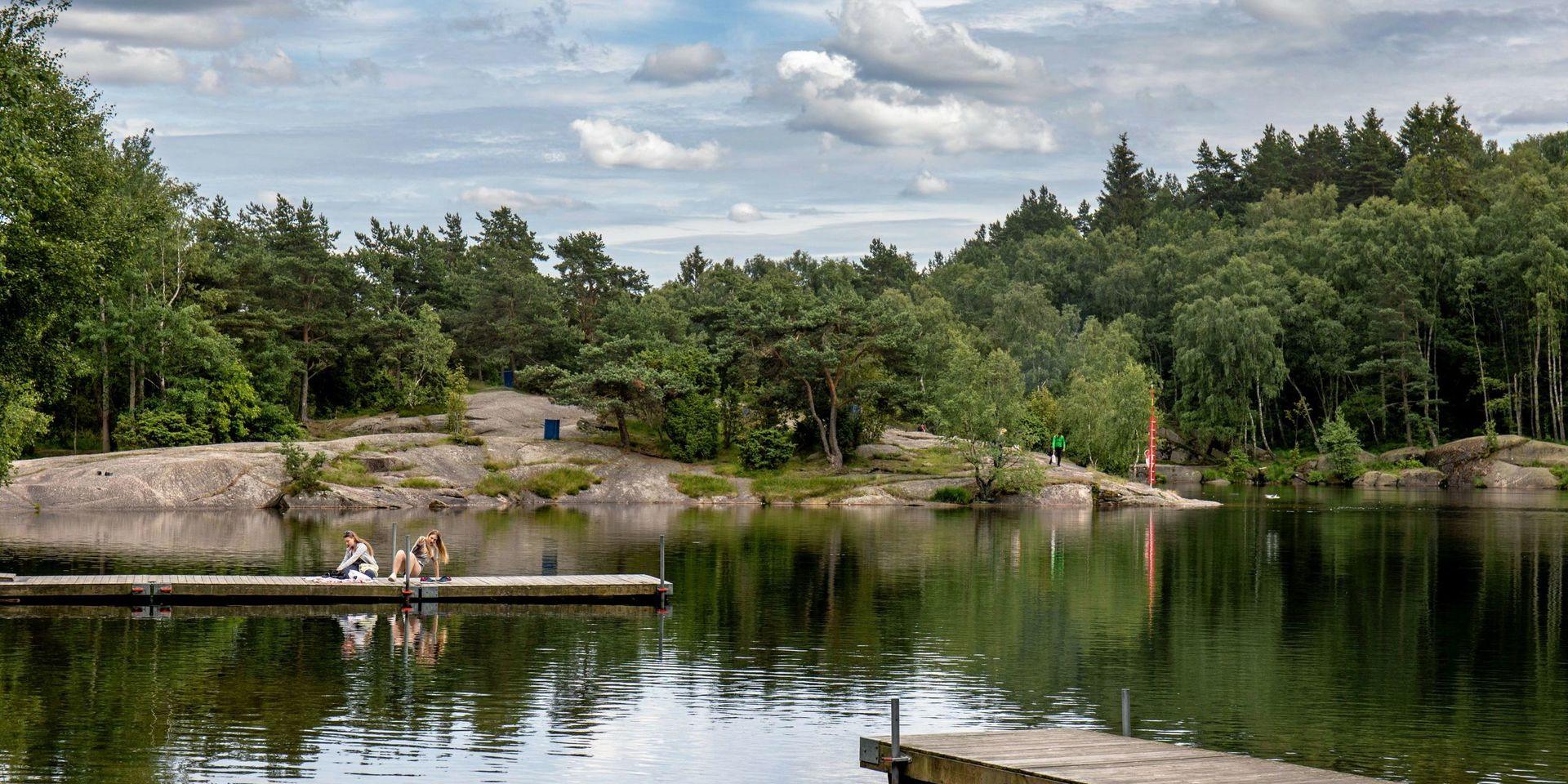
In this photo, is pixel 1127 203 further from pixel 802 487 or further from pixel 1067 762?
pixel 1067 762

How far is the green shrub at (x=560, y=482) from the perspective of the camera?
80250mm

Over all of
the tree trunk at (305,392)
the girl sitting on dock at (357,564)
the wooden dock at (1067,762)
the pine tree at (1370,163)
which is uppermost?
the pine tree at (1370,163)

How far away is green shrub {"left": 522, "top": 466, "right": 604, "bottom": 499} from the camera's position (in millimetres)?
80250

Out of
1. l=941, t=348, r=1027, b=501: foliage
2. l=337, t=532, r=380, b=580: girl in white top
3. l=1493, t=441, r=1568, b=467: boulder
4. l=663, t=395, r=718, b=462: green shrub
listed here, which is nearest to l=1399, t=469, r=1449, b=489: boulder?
l=1493, t=441, r=1568, b=467: boulder

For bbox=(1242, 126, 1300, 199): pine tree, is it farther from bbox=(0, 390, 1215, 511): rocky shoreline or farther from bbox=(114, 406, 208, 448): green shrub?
bbox=(114, 406, 208, 448): green shrub

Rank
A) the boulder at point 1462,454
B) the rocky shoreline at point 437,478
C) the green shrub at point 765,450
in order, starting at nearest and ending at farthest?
the rocky shoreline at point 437,478 → the green shrub at point 765,450 → the boulder at point 1462,454

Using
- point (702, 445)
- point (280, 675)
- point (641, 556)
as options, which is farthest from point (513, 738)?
point (702, 445)

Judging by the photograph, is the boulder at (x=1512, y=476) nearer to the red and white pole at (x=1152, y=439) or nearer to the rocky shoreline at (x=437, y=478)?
the red and white pole at (x=1152, y=439)

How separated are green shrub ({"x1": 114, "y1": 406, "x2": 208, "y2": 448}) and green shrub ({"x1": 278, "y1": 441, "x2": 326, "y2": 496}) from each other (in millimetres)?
9498

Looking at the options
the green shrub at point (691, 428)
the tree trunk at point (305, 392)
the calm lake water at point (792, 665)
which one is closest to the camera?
the calm lake water at point (792, 665)

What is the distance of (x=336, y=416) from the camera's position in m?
96.9

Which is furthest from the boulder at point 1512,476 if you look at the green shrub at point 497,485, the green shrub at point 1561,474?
the green shrub at point 497,485

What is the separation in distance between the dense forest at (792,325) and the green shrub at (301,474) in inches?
383

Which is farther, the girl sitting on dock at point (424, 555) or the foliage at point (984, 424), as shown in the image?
the foliage at point (984, 424)
